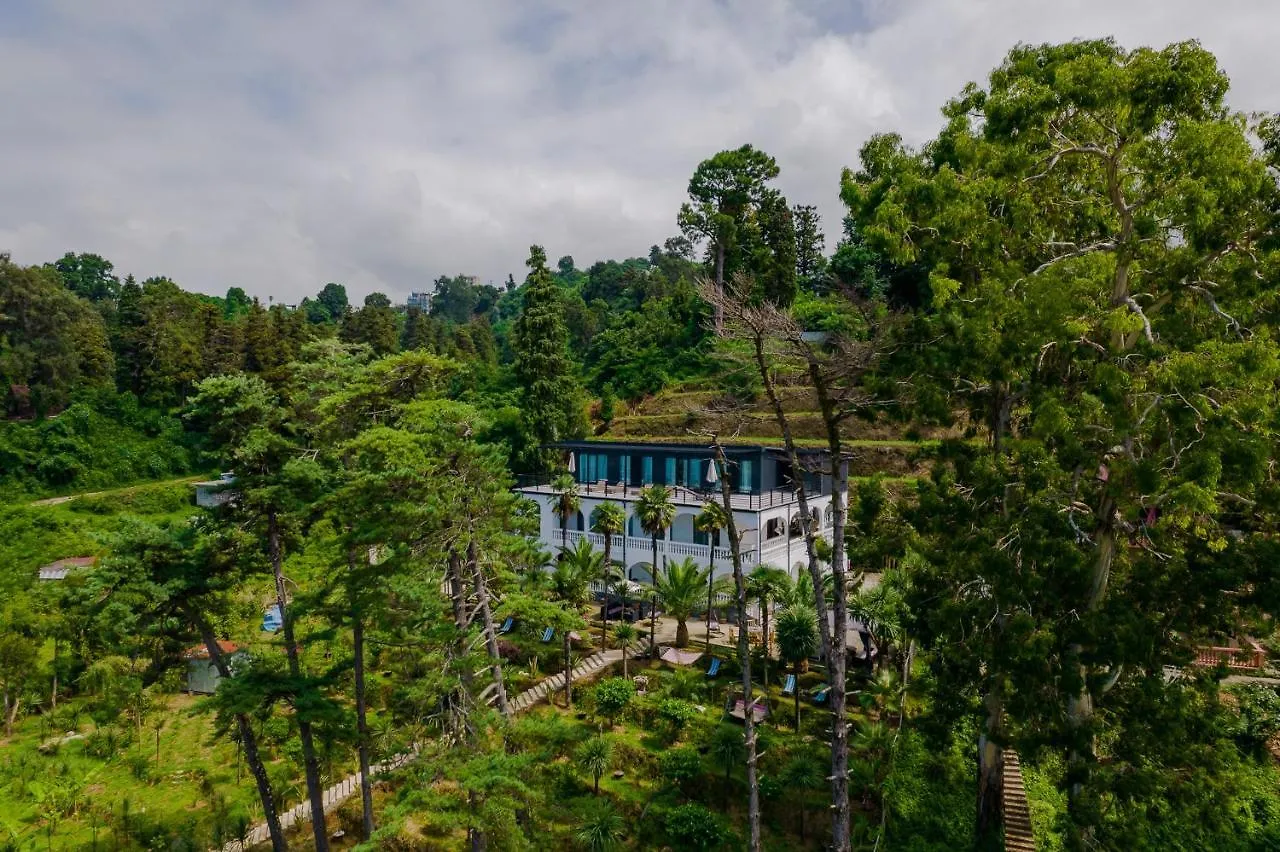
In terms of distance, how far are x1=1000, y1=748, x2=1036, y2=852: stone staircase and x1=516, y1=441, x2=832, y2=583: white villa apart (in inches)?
476

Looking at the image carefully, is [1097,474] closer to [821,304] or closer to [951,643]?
[951,643]

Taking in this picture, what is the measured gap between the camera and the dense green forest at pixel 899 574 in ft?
43.0

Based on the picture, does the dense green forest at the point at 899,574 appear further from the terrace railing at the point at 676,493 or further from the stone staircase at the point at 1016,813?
the terrace railing at the point at 676,493

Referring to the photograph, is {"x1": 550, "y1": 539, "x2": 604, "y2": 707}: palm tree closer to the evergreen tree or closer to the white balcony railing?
the white balcony railing

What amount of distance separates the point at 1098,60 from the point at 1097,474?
839cm

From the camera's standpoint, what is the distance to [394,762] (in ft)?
73.9

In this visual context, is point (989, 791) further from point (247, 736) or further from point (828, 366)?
point (247, 736)

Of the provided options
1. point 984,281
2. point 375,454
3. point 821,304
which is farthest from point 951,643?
point 821,304

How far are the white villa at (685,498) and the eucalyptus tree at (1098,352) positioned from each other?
15.7 m

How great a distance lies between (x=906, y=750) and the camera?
22.2 metres

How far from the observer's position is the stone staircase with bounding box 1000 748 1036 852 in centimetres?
1766

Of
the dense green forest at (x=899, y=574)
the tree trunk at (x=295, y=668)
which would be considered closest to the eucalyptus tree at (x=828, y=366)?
the dense green forest at (x=899, y=574)

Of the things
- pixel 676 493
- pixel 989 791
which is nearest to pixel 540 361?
pixel 676 493

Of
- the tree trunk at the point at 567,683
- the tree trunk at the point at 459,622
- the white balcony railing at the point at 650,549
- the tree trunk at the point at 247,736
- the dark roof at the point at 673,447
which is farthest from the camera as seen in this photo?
the dark roof at the point at 673,447
